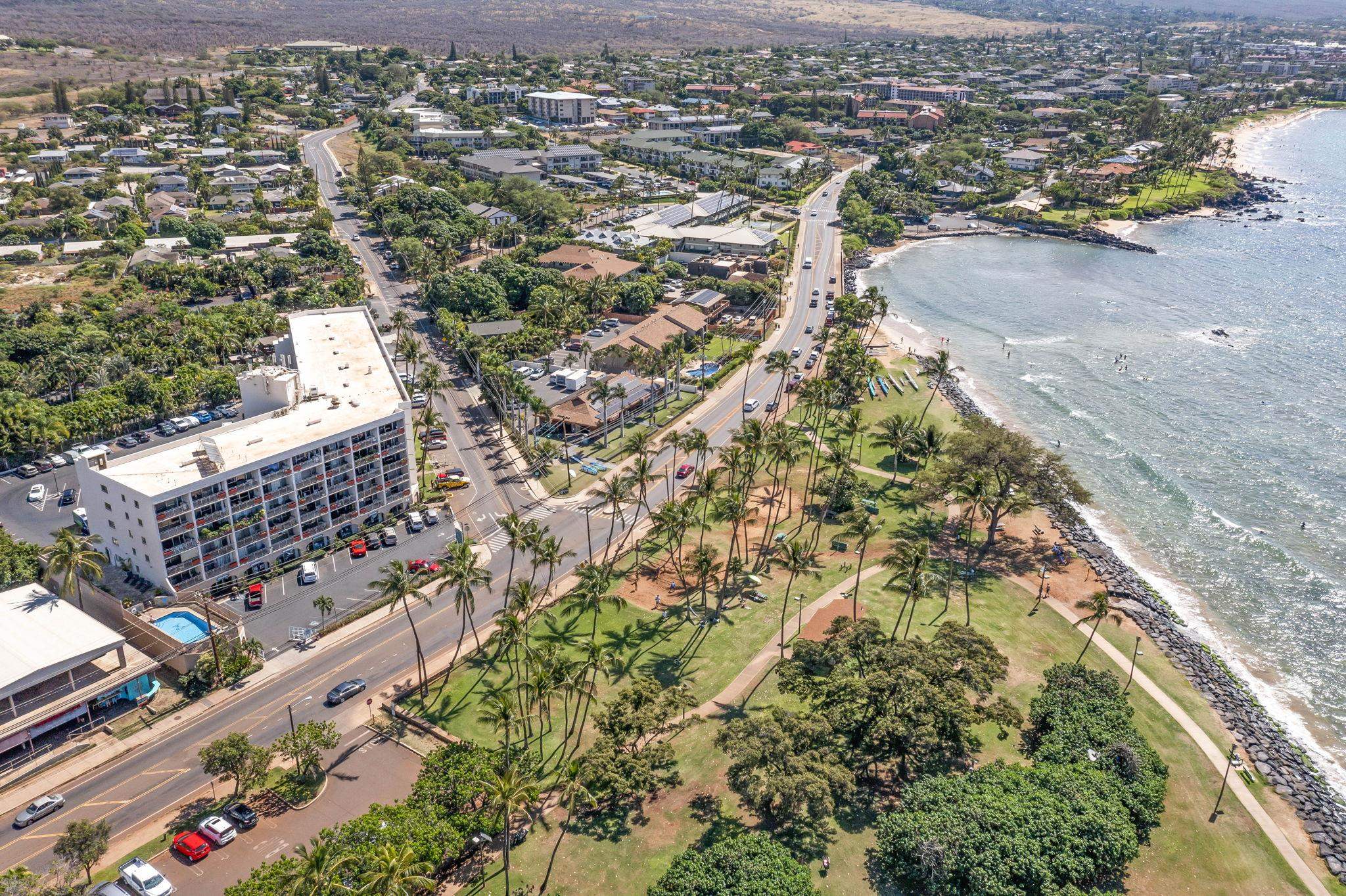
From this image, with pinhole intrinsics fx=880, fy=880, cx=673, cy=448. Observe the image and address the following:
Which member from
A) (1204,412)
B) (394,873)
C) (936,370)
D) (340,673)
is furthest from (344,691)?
(1204,412)

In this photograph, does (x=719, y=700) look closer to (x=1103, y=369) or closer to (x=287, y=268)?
(x=1103, y=369)

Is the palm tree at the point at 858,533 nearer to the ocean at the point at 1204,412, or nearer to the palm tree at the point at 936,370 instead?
the ocean at the point at 1204,412

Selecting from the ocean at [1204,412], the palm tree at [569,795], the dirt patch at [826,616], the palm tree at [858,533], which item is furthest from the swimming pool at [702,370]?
the palm tree at [569,795]

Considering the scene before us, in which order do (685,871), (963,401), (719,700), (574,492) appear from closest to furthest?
(685,871)
(719,700)
(574,492)
(963,401)

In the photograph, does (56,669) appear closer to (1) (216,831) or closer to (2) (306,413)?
(1) (216,831)

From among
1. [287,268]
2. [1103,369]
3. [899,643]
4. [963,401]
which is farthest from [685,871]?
[287,268]
